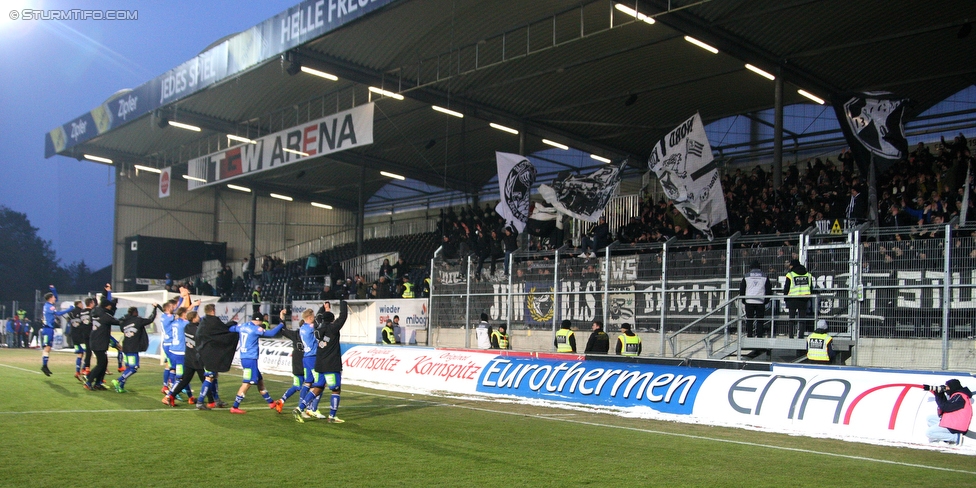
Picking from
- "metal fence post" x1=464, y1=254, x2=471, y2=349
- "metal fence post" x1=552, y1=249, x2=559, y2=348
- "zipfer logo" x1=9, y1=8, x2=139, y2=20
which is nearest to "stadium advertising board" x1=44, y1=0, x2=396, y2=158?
"zipfer logo" x1=9, y1=8, x2=139, y2=20

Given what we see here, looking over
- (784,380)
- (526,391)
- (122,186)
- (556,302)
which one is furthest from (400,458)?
(122,186)

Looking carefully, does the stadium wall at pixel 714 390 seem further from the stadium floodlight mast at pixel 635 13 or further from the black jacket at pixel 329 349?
the stadium floodlight mast at pixel 635 13

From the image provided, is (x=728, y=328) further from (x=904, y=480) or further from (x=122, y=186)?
(x=122, y=186)

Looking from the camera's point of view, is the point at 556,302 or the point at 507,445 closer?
the point at 507,445

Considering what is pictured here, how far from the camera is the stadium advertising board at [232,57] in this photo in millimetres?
24266

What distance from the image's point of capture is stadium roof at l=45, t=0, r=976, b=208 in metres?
23.1

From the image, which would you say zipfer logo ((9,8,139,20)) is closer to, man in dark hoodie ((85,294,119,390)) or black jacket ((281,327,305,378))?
man in dark hoodie ((85,294,119,390))

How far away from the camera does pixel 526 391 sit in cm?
1762

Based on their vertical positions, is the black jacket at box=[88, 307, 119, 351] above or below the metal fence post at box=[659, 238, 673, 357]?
below

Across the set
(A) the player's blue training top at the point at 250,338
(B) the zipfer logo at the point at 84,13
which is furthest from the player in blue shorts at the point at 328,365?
(B) the zipfer logo at the point at 84,13

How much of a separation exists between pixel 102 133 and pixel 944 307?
35.2 metres

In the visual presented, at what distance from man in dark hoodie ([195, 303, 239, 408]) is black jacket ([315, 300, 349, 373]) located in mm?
2236

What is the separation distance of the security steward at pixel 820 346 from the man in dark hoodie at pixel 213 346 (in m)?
10.4

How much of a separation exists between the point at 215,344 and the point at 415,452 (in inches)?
234
